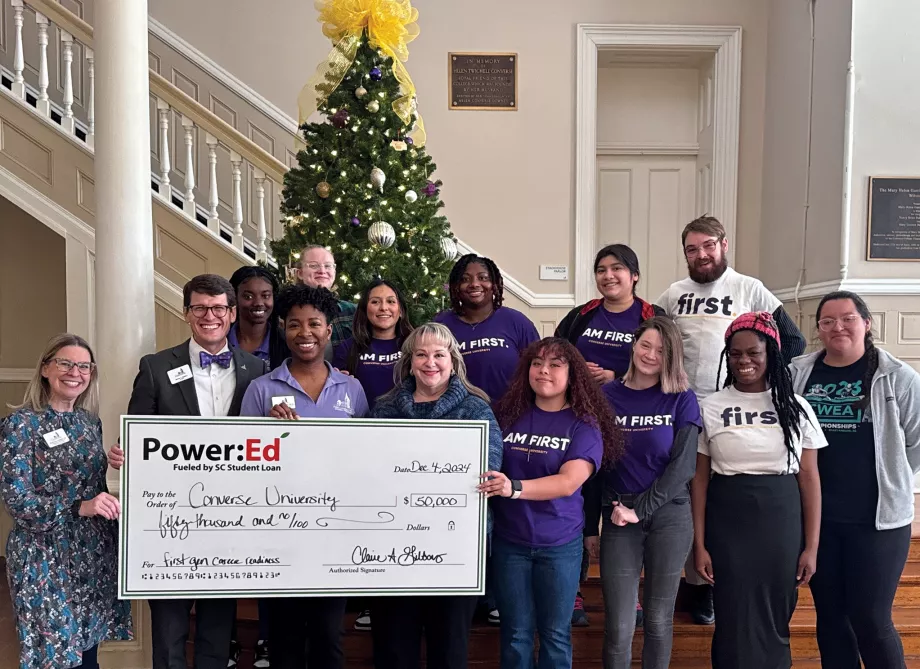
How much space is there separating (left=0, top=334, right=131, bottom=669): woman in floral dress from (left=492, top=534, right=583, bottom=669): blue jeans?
1455 millimetres

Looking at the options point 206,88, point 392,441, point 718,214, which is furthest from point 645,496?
point 206,88

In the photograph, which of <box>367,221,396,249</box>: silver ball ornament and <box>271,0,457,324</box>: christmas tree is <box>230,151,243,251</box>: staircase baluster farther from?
<box>367,221,396,249</box>: silver ball ornament

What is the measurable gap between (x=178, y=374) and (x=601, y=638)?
7.81ft

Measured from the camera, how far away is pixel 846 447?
273 cm

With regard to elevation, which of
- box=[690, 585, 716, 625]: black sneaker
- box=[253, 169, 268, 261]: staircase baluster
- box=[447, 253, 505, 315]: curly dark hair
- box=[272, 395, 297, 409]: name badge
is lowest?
box=[690, 585, 716, 625]: black sneaker

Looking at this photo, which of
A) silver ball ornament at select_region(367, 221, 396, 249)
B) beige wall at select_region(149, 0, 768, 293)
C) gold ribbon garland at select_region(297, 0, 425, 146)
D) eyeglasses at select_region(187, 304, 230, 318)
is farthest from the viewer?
beige wall at select_region(149, 0, 768, 293)

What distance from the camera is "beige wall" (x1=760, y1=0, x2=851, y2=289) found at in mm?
5520

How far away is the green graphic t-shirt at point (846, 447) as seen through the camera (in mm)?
2668

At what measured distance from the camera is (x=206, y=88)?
6602 mm

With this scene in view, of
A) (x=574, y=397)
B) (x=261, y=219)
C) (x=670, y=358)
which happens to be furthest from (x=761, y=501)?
(x=261, y=219)

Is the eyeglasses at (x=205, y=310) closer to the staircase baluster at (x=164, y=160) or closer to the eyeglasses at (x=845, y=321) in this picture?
the eyeglasses at (x=845, y=321)

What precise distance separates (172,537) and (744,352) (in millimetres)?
2185

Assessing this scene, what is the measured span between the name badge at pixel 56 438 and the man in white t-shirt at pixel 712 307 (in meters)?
2.58

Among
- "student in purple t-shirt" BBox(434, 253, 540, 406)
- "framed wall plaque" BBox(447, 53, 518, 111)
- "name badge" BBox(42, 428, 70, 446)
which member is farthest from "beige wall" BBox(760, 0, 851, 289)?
"name badge" BBox(42, 428, 70, 446)
